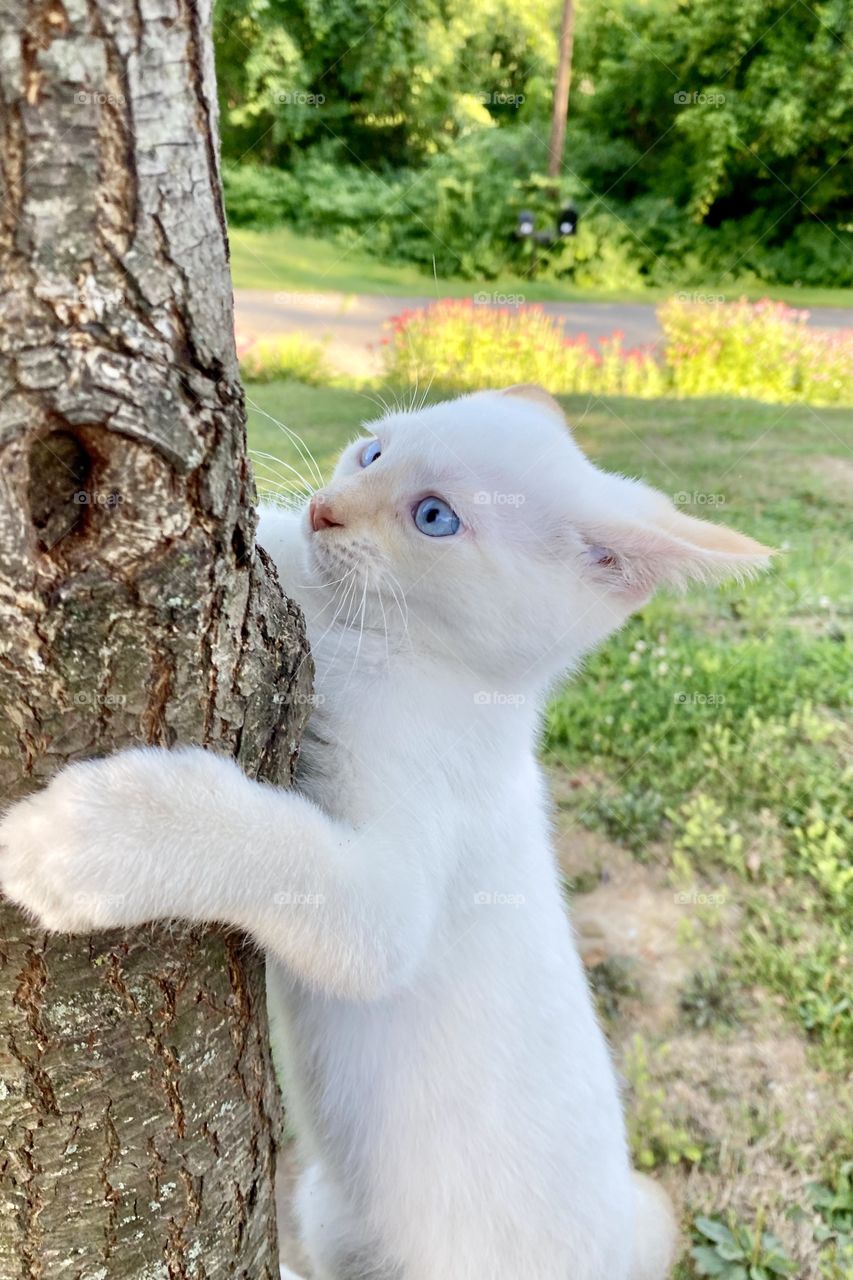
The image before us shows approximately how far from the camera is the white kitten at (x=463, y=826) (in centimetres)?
165

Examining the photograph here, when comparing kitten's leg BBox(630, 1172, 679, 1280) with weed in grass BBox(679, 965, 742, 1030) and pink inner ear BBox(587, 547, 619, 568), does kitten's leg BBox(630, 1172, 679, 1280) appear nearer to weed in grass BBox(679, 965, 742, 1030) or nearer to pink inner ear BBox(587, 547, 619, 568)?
weed in grass BBox(679, 965, 742, 1030)

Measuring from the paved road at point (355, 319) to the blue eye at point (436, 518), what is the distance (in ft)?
20.0

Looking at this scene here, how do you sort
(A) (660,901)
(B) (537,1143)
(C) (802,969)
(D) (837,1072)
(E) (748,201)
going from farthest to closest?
(E) (748,201) < (A) (660,901) < (C) (802,969) < (D) (837,1072) < (B) (537,1143)

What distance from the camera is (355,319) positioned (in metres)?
8.29

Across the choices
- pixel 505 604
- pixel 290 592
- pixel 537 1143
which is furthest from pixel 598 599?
pixel 537 1143

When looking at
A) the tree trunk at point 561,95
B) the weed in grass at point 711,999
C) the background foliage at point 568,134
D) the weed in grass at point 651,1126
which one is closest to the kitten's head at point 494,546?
the weed in grass at point 651,1126

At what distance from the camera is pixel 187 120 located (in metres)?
1.01

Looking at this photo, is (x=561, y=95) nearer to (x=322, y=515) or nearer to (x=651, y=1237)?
(x=322, y=515)

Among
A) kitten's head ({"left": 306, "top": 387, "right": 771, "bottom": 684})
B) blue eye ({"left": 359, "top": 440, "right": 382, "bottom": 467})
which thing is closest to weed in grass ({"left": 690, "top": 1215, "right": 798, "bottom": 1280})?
kitten's head ({"left": 306, "top": 387, "right": 771, "bottom": 684})

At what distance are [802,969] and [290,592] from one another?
2.15 m

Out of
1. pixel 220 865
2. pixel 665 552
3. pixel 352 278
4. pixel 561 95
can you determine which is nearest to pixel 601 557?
pixel 665 552

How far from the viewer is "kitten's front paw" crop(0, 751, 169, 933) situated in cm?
117

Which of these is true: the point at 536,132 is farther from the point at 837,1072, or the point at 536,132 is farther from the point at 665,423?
the point at 837,1072

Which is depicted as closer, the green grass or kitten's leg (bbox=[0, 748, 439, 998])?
kitten's leg (bbox=[0, 748, 439, 998])
